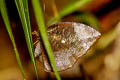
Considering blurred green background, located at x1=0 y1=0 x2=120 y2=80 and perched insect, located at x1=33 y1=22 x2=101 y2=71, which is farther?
blurred green background, located at x1=0 y1=0 x2=120 y2=80

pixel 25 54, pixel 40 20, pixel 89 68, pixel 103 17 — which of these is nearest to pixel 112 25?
pixel 103 17

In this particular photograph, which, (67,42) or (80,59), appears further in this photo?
(80,59)

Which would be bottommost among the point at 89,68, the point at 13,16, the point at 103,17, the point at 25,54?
the point at 89,68

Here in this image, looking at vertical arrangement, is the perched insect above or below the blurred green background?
above

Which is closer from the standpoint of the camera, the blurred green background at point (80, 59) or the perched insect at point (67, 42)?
the perched insect at point (67, 42)

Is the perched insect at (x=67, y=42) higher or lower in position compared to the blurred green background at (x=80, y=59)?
higher

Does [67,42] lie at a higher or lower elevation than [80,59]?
higher

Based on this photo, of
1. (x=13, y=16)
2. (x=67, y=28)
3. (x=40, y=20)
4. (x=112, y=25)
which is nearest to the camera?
(x=40, y=20)

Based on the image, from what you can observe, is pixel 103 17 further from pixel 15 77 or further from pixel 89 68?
pixel 15 77
